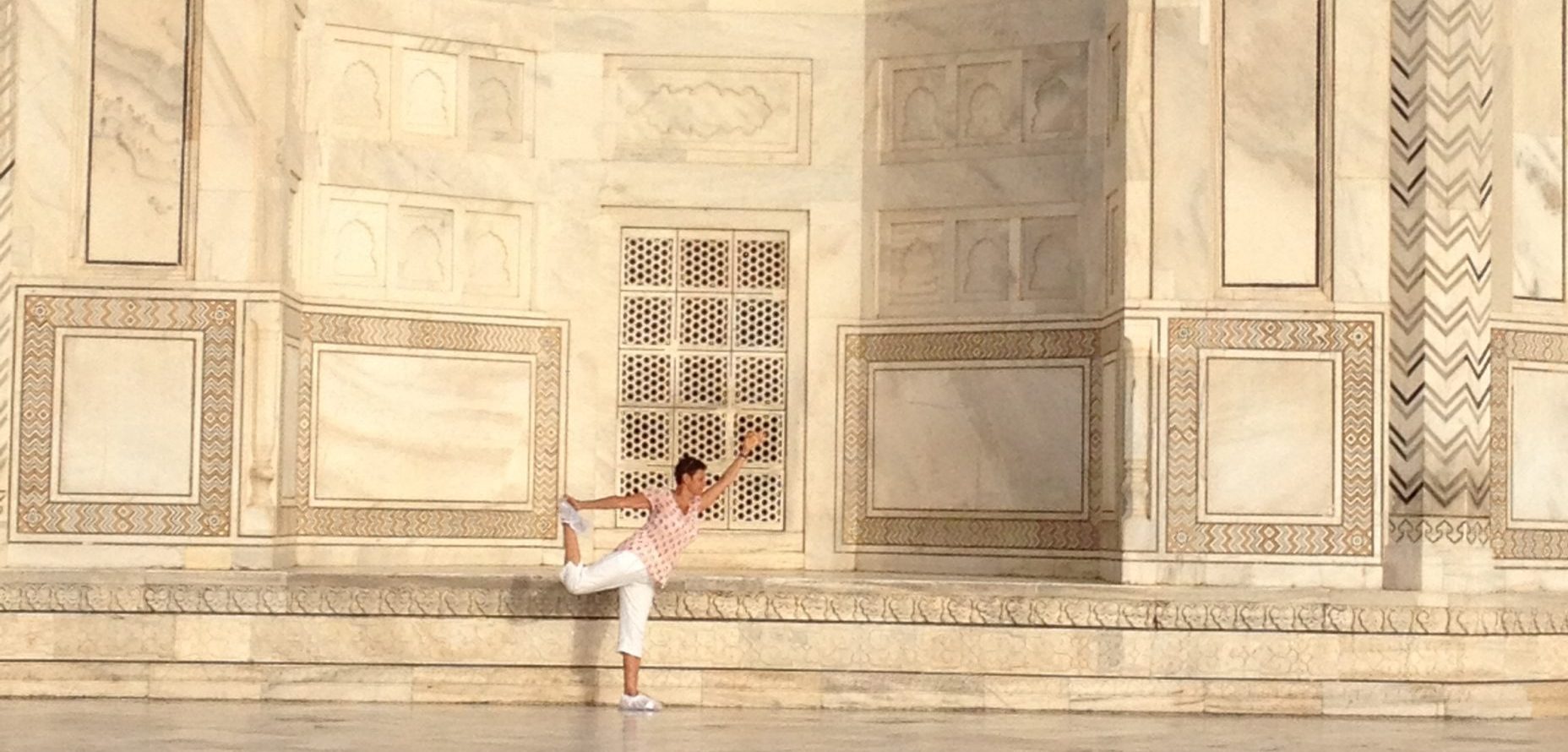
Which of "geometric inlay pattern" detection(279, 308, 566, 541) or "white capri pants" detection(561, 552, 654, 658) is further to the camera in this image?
"geometric inlay pattern" detection(279, 308, 566, 541)

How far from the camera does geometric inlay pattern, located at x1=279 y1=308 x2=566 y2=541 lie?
11.0m

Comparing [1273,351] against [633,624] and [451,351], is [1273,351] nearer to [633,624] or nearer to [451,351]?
[633,624]

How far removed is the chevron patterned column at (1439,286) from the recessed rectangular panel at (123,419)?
485 centimetres

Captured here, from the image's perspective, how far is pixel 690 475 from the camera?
369 inches

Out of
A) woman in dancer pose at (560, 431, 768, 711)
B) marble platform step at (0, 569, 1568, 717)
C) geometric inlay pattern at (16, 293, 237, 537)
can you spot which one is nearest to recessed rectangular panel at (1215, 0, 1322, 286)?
marble platform step at (0, 569, 1568, 717)

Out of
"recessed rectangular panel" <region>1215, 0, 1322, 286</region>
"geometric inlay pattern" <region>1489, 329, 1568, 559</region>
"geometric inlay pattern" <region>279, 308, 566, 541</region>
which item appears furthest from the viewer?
"geometric inlay pattern" <region>279, 308, 566, 541</region>

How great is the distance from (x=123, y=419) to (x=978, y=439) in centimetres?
381

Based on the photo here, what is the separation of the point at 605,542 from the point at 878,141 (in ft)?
7.52

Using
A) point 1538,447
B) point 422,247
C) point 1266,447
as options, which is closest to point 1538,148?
point 1538,447

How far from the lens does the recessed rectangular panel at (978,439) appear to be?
37.0 feet

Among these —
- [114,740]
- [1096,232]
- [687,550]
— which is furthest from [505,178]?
[114,740]

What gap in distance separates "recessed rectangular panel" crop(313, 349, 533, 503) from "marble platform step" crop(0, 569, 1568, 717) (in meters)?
1.70

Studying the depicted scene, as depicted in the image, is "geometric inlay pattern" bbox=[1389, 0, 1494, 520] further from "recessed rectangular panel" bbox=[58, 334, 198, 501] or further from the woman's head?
"recessed rectangular panel" bbox=[58, 334, 198, 501]

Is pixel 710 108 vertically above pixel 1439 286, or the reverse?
pixel 710 108
